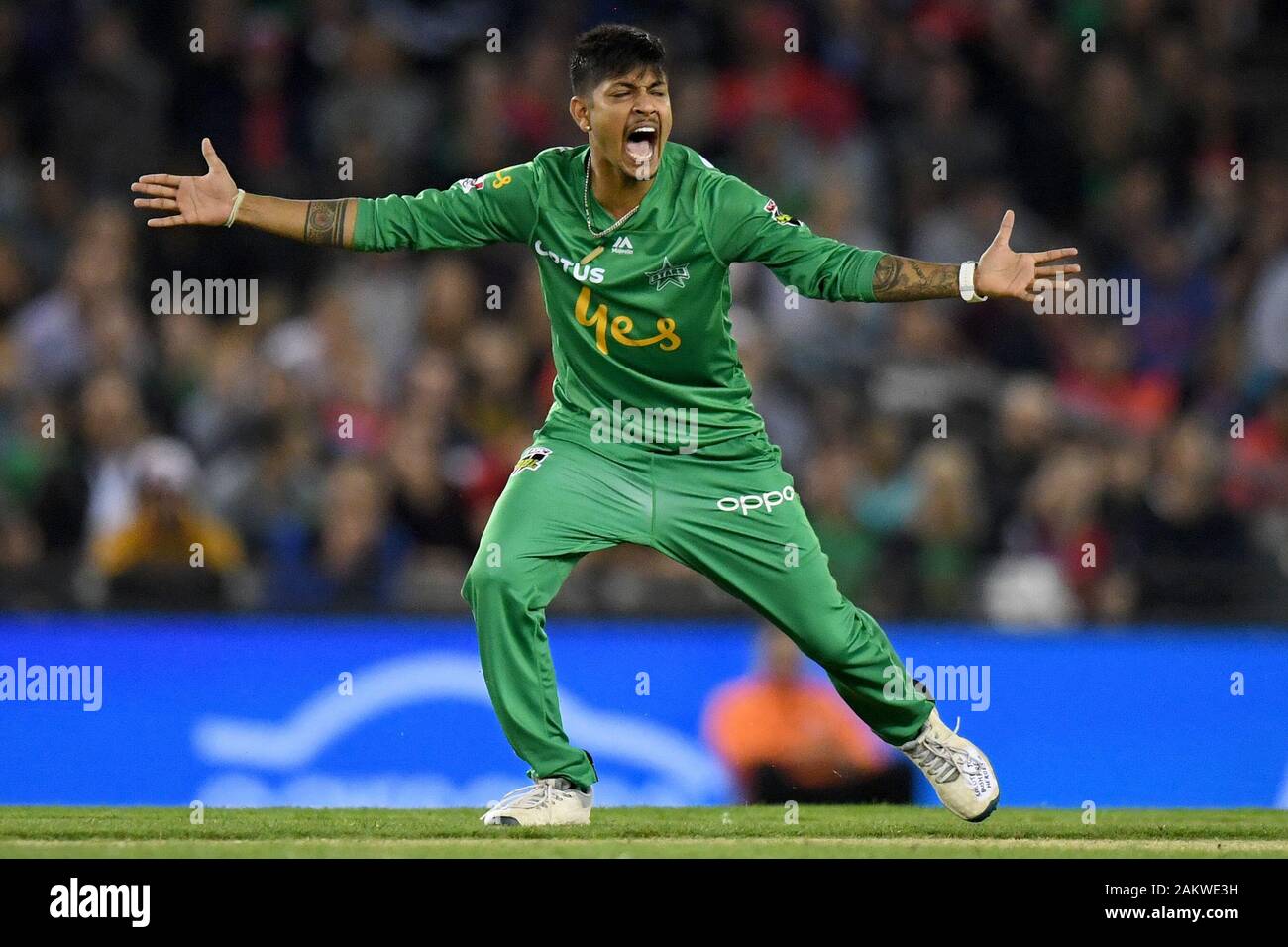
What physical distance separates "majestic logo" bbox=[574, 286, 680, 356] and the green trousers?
0.36m

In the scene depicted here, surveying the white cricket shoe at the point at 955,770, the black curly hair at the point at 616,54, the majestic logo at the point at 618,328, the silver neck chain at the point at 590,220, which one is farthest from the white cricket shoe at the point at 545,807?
the black curly hair at the point at 616,54

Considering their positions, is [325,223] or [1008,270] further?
[325,223]

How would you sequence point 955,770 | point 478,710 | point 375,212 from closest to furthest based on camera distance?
1. point 375,212
2. point 955,770
3. point 478,710

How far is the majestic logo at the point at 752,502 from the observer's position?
7.24 m

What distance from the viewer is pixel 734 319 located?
11.7 meters

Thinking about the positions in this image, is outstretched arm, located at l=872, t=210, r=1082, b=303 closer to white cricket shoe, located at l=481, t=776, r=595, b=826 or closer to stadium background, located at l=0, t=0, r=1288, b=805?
white cricket shoe, located at l=481, t=776, r=595, b=826

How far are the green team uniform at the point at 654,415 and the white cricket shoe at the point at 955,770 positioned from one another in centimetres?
9

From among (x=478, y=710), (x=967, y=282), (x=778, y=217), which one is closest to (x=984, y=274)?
(x=967, y=282)

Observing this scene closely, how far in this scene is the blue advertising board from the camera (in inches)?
392

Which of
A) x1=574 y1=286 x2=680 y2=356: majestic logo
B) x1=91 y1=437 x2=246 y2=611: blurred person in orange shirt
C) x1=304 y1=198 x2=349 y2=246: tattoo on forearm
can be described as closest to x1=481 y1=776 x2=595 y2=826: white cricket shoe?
x1=574 y1=286 x2=680 y2=356: majestic logo

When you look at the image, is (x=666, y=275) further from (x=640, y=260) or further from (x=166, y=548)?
(x=166, y=548)

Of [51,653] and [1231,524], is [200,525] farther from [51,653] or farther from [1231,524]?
[1231,524]

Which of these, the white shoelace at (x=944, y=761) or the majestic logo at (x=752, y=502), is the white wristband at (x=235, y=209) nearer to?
the majestic logo at (x=752, y=502)

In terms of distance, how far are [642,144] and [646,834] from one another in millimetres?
2319
